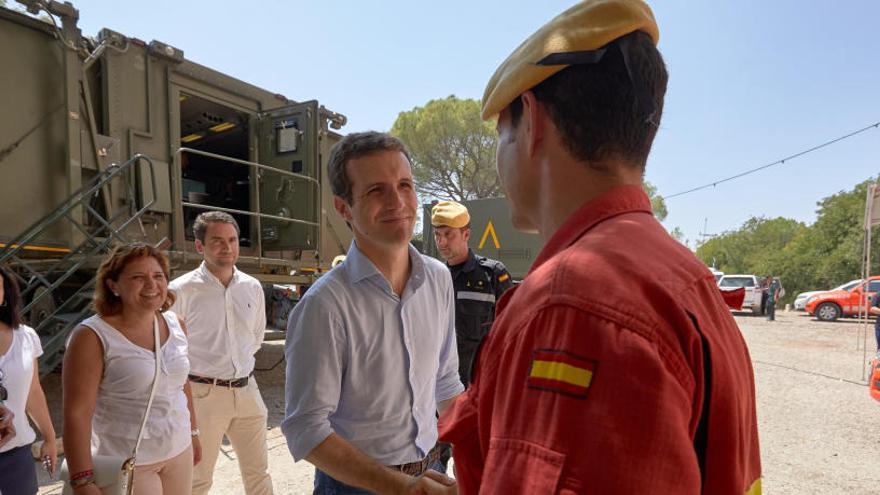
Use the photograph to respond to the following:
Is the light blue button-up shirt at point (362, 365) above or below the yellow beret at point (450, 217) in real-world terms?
below

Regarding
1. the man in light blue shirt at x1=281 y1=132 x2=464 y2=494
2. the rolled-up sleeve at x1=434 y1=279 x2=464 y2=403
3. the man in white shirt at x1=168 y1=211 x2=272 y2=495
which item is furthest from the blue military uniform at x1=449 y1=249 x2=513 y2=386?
the man in light blue shirt at x1=281 y1=132 x2=464 y2=494

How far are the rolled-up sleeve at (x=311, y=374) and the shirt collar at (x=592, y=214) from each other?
34.9 inches

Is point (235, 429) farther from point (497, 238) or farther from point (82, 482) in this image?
point (497, 238)

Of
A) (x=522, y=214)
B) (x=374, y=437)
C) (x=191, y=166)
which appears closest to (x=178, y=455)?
(x=374, y=437)

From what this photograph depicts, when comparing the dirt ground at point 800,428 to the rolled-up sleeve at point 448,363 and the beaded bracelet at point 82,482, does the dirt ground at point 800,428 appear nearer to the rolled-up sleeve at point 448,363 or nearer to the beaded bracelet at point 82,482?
the beaded bracelet at point 82,482

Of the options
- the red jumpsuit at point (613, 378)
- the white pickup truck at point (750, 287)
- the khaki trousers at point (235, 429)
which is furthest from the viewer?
the white pickup truck at point (750, 287)

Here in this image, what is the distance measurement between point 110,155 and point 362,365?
518 centimetres

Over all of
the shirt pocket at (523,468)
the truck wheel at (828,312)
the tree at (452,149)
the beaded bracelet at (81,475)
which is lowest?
the truck wheel at (828,312)

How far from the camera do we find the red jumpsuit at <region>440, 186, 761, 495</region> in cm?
51

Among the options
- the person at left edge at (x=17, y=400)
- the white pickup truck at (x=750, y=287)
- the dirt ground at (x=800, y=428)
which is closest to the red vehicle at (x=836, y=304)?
the white pickup truck at (x=750, y=287)

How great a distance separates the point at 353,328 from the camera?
4.95ft

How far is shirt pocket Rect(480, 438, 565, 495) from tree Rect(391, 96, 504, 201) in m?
22.4

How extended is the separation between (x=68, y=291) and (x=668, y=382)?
697cm

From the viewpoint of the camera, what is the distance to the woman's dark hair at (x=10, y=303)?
2.59m
